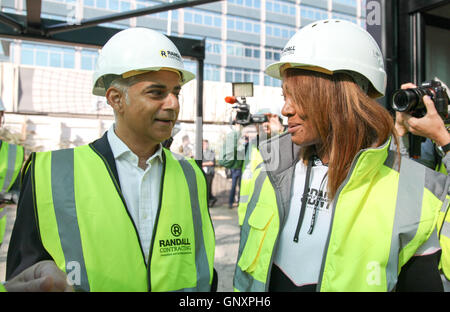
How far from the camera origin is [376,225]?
126 cm

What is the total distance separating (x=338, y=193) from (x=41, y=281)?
102 cm

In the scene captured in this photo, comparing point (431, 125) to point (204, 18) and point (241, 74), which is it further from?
point (241, 74)

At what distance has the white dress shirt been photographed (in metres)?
1.50

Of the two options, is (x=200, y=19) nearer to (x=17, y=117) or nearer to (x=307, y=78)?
(x=17, y=117)

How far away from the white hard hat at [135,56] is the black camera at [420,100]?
1156 mm

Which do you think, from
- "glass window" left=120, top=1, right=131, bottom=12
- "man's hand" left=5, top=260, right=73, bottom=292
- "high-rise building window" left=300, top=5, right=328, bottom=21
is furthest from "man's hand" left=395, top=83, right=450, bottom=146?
"high-rise building window" left=300, top=5, right=328, bottom=21

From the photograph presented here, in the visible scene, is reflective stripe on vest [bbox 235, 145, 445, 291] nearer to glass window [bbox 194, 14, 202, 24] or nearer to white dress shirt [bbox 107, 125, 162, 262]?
white dress shirt [bbox 107, 125, 162, 262]

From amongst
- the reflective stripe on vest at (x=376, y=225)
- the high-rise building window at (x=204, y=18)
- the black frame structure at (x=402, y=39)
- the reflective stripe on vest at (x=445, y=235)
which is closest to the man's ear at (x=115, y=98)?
the reflective stripe on vest at (x=376, y=225)

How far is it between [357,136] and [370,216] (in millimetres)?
324

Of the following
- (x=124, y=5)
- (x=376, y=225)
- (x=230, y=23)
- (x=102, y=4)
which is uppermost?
(x=230, y=23)

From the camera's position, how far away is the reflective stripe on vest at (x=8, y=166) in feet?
10.7

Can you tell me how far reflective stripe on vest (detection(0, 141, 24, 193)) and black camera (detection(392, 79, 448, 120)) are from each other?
325cm

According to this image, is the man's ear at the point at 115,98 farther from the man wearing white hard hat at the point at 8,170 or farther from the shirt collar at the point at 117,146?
the man wearing white hard hat at the point at 8,170

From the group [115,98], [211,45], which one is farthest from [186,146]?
[115,98]
